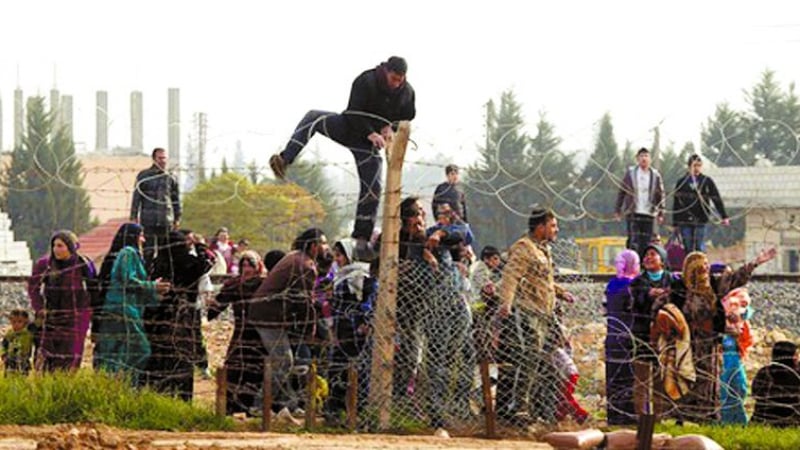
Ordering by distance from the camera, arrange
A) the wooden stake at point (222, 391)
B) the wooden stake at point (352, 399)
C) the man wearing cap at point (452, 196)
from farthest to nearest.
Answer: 1. the man wearing cap at point (452, 196)
2. the wooden stake at point (222, 391)
3. the wooden stake at point (352, 399)

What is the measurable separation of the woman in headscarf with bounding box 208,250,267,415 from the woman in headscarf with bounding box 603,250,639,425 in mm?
2708

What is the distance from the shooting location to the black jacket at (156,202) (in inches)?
727

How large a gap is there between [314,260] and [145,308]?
55.0 inches

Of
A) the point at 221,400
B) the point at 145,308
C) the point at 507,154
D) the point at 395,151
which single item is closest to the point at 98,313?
the point at 145,308

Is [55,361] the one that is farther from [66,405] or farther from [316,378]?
[316,378]

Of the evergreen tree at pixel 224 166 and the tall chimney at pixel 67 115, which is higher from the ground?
the tall chimney at pixel 67 115

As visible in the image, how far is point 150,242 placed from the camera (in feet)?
60.0

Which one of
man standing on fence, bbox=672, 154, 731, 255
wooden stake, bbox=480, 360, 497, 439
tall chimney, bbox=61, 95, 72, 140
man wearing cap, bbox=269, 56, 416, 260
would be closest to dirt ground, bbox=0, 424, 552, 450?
wooden stake, bbox=480, 360, 497, 439

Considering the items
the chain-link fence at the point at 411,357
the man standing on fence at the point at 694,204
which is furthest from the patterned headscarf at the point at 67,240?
the man standing on fence at the point at 694,204

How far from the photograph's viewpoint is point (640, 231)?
20594 millimetres

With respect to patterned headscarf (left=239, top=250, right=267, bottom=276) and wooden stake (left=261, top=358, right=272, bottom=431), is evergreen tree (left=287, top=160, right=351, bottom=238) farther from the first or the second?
wooden stake (left=261, top=358, right=272, bottom=431)

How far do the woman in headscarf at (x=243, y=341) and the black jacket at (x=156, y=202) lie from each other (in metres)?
1.08

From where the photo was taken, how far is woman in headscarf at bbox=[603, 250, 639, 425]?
1677cm

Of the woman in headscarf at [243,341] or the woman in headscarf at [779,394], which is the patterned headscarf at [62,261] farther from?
the woman in headscarf at [779,394]
